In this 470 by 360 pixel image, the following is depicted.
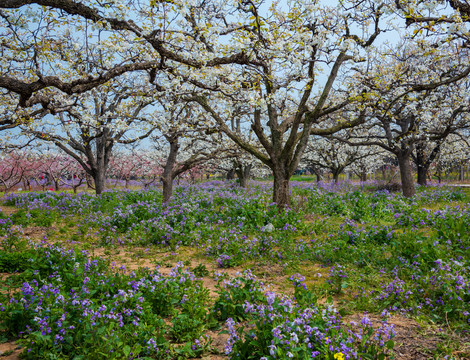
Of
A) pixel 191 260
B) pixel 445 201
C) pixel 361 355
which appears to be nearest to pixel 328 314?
pixel 361 355

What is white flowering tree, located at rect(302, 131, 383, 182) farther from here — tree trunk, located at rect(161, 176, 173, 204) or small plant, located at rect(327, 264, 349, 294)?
small plant, located at rect(327, 264, 349, 294)

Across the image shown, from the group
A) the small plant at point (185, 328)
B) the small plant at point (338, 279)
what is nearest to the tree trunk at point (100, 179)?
the small plant at point (338, 279)

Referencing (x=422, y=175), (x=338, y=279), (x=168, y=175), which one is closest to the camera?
(x=338, y=279)

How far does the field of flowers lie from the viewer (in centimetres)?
335

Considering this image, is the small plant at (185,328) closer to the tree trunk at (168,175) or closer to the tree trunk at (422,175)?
the tree trunk at (168,175)

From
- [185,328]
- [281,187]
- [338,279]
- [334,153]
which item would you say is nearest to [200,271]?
[185,328]

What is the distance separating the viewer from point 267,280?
615cm

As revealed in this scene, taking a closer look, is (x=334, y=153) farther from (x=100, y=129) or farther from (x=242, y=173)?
(x=100, y=129)

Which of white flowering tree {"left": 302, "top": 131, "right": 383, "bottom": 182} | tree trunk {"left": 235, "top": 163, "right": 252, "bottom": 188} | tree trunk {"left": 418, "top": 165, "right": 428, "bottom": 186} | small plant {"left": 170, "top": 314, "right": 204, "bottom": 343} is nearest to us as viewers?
small plant {"left": 170, "top": 314, "right": 204, "bottom": 343}

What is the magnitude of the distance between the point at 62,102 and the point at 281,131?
8.70 m

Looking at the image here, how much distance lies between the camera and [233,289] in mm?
4637

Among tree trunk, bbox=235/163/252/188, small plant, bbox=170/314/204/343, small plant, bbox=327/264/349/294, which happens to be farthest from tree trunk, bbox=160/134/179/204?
small plant, bbox=170/314/204/343

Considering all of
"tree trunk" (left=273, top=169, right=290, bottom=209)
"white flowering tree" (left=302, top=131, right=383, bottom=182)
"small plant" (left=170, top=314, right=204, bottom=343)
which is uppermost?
"white flowering tree" (left=302, top=131, right=383, bottom=182)

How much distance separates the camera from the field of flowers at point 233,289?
3352 millimetres
